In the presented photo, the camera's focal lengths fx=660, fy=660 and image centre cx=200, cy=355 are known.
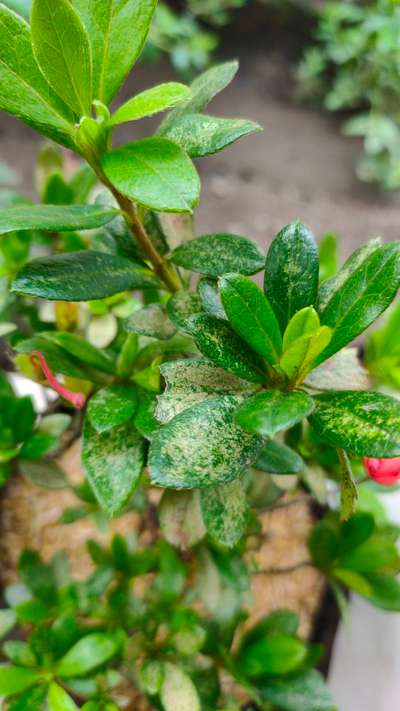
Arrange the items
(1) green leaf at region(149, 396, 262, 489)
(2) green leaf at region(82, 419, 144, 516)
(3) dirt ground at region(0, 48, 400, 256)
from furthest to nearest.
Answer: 1. (3) dirt ground at region(0, 48, 400, 256)
2. (2) green leaf at region(82, 419, 144, 516)
3. (1) green leaf at region(149, 396, 262, 489)

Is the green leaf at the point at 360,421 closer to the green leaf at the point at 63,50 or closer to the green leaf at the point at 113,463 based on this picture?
the green leaf at the point at 113,463

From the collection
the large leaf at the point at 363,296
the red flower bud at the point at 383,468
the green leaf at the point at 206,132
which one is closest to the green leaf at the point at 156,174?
the green leaf at the point at 206,132

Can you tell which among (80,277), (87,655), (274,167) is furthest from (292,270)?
(274,167)

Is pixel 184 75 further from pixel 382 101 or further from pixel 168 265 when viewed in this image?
pixel 168 265

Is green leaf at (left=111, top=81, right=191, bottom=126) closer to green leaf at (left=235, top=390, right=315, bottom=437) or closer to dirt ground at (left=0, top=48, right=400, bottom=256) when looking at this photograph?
green leaf at (left=235, top=390, right=315, bottom=437)

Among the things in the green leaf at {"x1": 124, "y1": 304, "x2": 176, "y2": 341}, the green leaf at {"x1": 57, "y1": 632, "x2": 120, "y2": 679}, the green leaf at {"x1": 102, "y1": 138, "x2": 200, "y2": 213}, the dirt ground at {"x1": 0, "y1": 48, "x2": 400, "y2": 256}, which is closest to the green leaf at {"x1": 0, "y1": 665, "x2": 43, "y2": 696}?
the green leaf at {"x1": 57, "y1": 632, "x2": 120, "y2": 679}

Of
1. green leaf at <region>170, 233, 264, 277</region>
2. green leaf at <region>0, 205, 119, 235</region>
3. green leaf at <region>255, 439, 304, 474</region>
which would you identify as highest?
green leaf at <region>0, 205, 119, 235</region>
